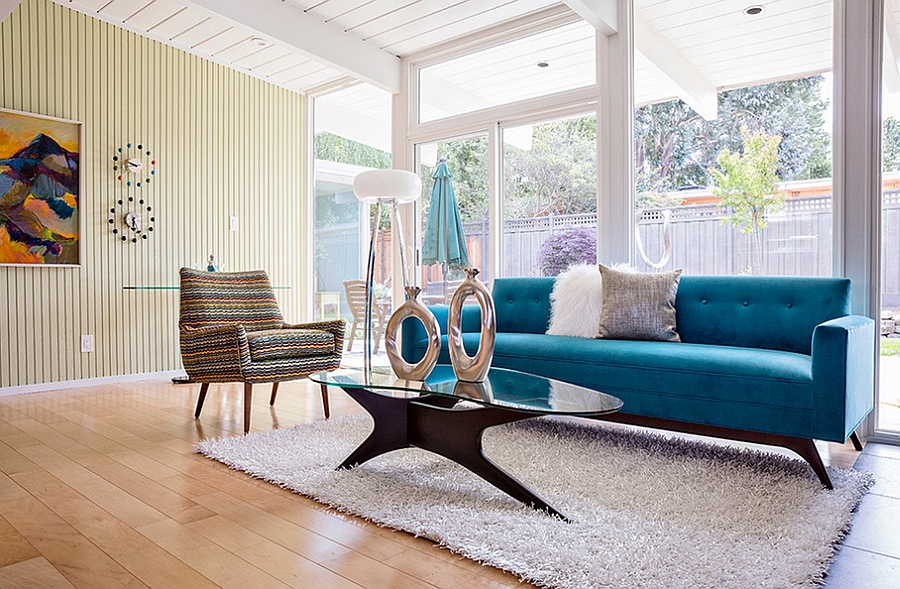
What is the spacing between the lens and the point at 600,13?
12.4 feet

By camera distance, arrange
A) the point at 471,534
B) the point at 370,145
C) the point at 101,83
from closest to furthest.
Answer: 1. the point at 471,534
2. the point at 101,83
3. the point at 370,145

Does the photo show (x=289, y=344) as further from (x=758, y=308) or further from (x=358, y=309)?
(x=358, y=309)

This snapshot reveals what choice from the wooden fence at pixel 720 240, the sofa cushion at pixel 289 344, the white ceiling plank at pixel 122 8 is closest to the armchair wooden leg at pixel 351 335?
the wooden fence at pixel 720 240

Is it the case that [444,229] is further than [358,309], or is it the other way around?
[358,309]

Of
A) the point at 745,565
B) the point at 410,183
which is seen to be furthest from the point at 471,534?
the point at 410,183

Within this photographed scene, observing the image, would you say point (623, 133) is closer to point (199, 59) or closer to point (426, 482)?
point (426, 482)

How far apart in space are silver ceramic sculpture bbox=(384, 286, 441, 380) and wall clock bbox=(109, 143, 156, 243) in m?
3.15

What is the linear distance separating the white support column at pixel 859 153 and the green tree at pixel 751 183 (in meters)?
0.36

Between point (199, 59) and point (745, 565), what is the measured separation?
5.25 m

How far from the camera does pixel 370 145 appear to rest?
18.7 feet

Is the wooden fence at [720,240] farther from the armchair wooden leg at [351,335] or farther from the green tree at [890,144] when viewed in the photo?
the armchair wooden leg at [351,335]

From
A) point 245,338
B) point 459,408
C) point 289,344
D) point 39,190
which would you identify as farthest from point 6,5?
point 459,408

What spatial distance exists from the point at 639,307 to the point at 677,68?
173cm

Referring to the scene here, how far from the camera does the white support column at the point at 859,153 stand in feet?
9.95
